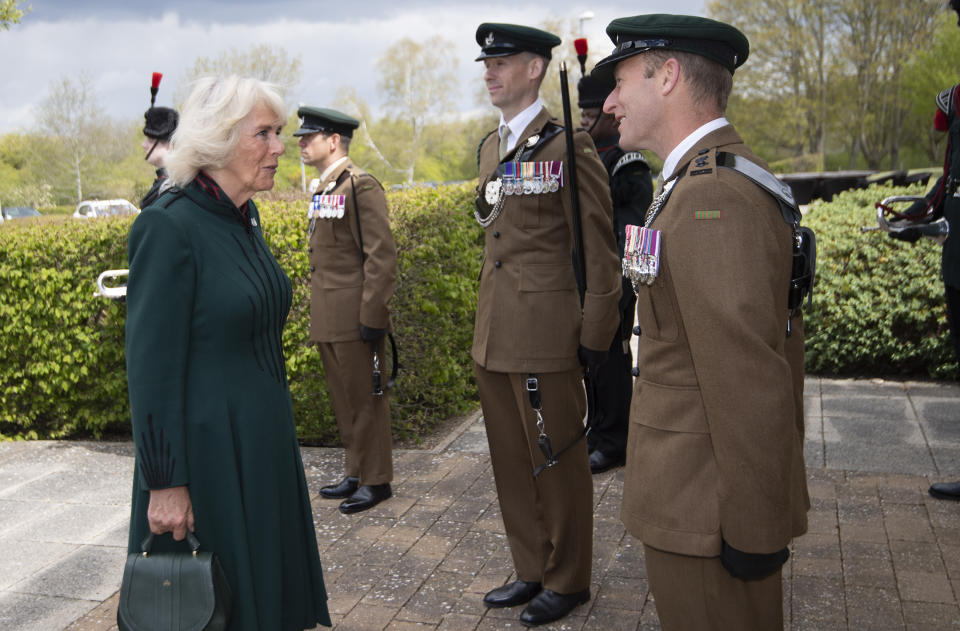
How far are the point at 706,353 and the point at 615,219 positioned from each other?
138 inches

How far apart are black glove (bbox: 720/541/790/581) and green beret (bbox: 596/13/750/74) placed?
1141 mm

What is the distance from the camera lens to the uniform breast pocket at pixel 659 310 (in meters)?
2.09

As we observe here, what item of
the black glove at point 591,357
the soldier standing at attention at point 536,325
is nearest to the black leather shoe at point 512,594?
the soldier standing at attention at point 536,325

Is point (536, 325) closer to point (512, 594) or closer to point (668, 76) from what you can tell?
point (512, 594)

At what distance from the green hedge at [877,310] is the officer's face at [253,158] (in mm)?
5895

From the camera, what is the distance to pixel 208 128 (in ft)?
8.73

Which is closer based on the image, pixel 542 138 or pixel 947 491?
pixel 542 138

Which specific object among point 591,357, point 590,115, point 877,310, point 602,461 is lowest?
point 602,461

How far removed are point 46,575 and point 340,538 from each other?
141 cm

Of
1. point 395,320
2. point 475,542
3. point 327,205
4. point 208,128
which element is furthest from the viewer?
point 395,320

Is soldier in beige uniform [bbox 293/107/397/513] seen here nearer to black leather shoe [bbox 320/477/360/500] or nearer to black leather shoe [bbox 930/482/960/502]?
black leather shoe [bbox 320/477/360/500]

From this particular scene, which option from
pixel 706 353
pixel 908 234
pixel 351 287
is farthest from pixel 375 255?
pixel 706 353

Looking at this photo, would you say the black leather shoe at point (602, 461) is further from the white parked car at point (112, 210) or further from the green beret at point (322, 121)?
the white parked car at point (112, 210)

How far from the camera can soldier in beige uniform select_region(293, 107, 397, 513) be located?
16.3 feet
